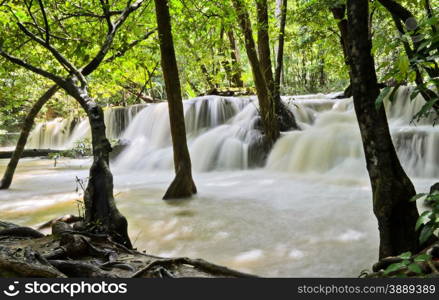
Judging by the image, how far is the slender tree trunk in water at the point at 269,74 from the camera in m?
9.84

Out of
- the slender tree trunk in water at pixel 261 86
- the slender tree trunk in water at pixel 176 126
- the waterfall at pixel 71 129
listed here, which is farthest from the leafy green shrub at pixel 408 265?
the waterfall at pixel 71 129

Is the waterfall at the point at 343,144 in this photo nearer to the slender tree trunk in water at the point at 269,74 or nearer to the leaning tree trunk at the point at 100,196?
the slender tree trunk in water at the point at 269,74

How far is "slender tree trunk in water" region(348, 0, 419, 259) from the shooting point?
3.01m

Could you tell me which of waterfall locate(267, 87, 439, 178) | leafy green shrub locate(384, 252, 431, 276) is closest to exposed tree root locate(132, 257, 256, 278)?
leafy green shrub locate(384, 252, 431, 276)

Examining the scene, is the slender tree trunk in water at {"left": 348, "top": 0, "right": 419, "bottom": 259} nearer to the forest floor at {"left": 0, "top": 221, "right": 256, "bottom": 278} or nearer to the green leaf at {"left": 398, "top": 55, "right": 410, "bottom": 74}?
the green leaf at {"left": 398, "top": 55, "right": 410, "bottom": 74}

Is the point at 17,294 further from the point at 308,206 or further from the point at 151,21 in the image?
the point at 151,21

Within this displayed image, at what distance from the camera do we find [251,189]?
27.7 feet

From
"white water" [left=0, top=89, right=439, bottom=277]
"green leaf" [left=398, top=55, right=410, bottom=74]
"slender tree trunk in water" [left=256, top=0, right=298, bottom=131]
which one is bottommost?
"white water" [left=0, top=89, right=439, bottom=277]

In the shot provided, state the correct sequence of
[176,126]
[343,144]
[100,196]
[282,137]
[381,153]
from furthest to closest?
[282,137] < [343,144] < [176,126] < [100,196] < [381,153]

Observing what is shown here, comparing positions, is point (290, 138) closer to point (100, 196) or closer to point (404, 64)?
point (100, 196)

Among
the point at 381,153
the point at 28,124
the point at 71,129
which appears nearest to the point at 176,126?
the point at 28,124

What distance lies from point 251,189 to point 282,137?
3799mm

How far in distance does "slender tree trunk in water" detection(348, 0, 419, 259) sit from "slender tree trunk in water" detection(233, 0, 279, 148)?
593 cm

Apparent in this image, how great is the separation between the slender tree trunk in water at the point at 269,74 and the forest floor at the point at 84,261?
25.2ft
